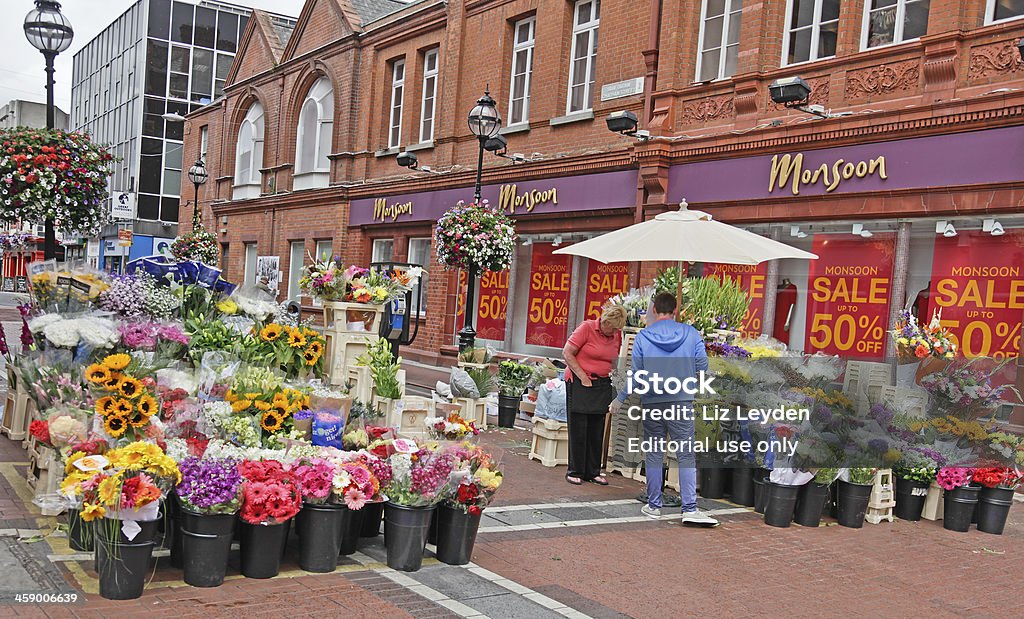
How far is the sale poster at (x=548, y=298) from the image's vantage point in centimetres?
1789

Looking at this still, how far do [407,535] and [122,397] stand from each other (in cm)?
193

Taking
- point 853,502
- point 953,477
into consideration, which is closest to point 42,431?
point 853,502

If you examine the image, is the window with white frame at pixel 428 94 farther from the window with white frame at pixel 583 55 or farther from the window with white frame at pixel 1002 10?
the window with white frame at pixel 1002 10

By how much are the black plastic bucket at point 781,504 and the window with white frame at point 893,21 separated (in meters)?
7.39

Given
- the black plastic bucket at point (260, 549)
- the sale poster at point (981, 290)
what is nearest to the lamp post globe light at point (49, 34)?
the black plastic bucket at point (260, 549)

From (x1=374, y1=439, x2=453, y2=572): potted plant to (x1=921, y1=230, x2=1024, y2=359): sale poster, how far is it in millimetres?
7960

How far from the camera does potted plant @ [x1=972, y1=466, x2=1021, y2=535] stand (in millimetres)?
7930

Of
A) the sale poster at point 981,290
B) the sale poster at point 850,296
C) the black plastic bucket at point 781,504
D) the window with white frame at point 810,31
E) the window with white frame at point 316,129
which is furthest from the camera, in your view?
the window with white frame at point 316,129

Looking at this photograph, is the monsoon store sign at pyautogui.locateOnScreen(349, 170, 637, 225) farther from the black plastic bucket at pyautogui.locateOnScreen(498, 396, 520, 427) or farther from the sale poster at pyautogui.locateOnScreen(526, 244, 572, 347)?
the black plastic bucket at pyautogui.locateOnScreen(498, 396, 520, 427)

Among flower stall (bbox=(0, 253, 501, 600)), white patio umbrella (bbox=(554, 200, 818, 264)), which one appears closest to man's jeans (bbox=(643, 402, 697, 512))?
white patio umbrella (bbox=(554, 200, 818, 264))

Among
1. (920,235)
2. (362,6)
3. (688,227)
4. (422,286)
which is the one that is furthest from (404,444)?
(362,6)

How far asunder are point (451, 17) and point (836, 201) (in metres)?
11.0

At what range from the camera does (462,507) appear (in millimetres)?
5730

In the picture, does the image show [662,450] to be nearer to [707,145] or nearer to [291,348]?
[291,348]
